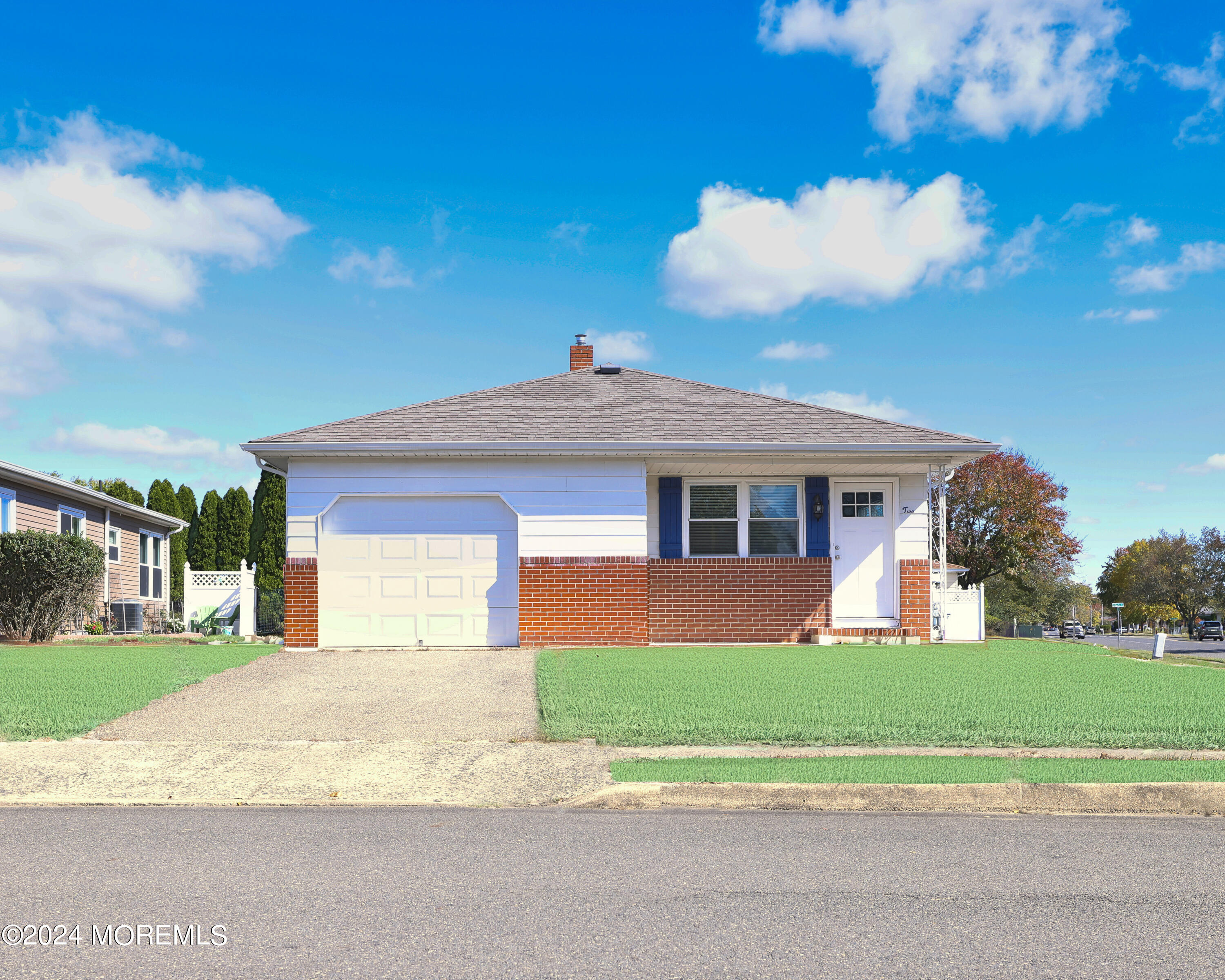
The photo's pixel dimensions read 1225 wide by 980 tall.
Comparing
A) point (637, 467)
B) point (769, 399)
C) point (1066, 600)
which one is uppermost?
point (769, 399)

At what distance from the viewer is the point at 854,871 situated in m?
4.98

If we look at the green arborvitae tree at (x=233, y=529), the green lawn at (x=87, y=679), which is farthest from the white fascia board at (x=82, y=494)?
the green lawn at (x=87, y=679)

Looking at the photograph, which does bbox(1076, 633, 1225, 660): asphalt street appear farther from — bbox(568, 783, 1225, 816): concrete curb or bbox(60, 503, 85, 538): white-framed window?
bbox(568, 783, 1225, 816): concrete curb

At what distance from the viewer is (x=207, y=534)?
34719mm

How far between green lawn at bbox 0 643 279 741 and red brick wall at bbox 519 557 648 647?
3803 mm

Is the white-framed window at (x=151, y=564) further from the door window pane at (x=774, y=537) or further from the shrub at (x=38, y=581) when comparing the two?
the door window pane at (x=774, y=537)

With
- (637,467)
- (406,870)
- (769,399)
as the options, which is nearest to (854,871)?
(406,870)

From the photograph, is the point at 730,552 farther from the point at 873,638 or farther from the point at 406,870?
the point at 406,870

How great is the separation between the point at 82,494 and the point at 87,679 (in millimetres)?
14042

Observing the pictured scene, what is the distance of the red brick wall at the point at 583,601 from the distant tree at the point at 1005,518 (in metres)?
29.2

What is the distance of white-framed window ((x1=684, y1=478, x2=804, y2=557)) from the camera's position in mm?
16266

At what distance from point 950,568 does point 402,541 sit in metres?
9.68

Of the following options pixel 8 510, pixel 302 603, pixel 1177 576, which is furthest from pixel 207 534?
pixel 1177 576

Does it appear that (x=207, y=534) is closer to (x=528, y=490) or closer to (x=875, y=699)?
(x=528, y=490)
